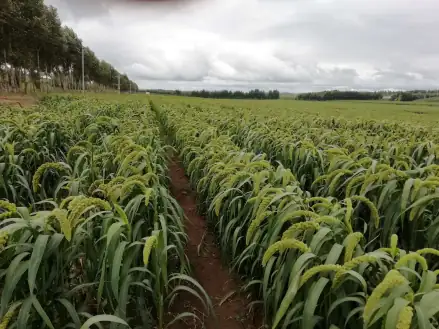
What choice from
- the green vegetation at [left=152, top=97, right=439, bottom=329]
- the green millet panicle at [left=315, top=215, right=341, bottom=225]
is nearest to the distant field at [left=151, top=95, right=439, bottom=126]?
the green vegetation at [left=152, top=97, right=439, bottom=329]

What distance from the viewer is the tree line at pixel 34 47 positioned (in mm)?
31406

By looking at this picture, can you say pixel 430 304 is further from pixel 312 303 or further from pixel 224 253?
pixel 224 253

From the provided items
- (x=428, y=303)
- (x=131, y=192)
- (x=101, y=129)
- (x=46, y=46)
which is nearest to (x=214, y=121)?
(x=101, y=129)

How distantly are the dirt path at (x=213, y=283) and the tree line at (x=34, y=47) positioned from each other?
30400mm

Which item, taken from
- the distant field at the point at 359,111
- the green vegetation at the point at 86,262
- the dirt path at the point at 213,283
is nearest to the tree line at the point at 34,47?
the distant field at the point at 359,111

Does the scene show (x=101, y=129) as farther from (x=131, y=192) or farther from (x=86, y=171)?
(x=131, y=192)

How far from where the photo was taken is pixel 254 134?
589cm

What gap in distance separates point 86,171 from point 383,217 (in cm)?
244

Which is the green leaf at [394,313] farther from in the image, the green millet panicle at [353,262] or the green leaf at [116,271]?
the green leaf at [116,271]

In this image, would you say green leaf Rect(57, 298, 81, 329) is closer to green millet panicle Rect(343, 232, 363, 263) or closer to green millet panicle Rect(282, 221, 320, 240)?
green millet panicle Rect(282, 221, 320, 240)

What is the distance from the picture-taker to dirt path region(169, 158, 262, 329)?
2557 millimetres

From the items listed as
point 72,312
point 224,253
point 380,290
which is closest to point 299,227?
point 380,290

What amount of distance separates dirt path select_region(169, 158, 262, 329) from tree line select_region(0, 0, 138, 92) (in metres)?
30.4

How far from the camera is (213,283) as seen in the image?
307cm
